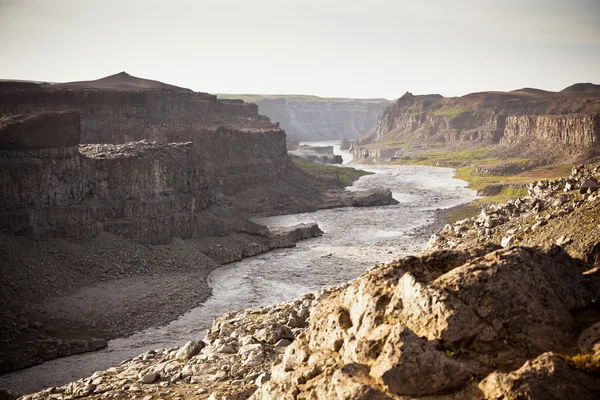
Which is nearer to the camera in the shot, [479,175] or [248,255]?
[248,255]

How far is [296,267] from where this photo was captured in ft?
227

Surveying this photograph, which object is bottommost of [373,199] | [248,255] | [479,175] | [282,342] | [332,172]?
[248,255]

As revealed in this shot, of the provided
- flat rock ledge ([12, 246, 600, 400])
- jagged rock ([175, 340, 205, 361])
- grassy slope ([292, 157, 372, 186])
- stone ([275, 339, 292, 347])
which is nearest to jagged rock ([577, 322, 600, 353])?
flat rock ledge ([12, 246, 600, 400])

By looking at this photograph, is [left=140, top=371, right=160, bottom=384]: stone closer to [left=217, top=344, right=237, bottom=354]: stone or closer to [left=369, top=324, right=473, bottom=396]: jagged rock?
[left=217, top=344, right=237, bottom=354]: stone

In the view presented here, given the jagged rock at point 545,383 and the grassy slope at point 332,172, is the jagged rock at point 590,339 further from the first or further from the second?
the grassy slope at point 332,172

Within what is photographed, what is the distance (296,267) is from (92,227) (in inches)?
839

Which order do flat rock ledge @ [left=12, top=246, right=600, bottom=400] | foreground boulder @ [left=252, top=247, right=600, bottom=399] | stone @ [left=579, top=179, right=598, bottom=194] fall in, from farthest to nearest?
stone @ [left=579, top=179, right=598, bottom=194]
foreground boulder @ [left=252, top=247, right=600, bottom=399]
flat rock ledge @ [left=12, top=246, right=600, bottom=400]

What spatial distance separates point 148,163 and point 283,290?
24.4 m

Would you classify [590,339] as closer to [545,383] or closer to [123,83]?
[545,383]

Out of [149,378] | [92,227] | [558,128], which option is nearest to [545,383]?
[149,378]

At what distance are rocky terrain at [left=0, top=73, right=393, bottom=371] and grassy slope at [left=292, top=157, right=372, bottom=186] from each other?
142 feet

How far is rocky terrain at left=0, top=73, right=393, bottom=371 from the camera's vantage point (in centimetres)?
4979

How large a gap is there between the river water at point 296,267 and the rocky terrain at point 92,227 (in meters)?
1.90

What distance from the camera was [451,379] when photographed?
1273 centimetres
